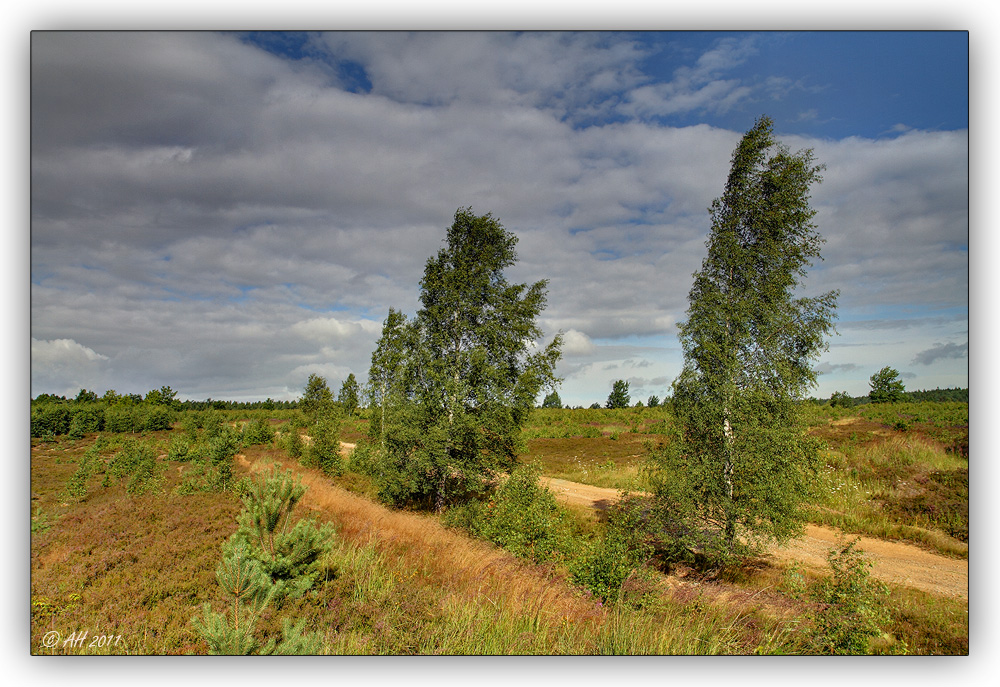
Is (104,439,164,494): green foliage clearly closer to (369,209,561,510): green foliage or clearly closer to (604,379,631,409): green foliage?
(369,209,561,510): green foliage

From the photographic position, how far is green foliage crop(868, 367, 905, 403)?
6.85 m

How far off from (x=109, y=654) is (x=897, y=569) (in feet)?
52.1

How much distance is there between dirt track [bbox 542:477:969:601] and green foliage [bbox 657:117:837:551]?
2349 millimetres

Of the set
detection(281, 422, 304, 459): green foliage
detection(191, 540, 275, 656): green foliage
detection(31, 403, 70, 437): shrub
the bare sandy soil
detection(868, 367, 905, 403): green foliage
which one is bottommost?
detection(281, 422, 304, 459): green foliage

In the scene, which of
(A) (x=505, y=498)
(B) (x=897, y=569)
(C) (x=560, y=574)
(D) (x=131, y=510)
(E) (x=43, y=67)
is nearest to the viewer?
(E) (x=43, y=67)

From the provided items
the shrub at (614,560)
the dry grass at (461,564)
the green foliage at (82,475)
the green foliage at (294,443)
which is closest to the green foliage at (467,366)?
the dry grass at (461,564)

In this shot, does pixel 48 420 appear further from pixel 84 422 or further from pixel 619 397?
pixel 619 397

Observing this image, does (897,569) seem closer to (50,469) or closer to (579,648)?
(579,648)

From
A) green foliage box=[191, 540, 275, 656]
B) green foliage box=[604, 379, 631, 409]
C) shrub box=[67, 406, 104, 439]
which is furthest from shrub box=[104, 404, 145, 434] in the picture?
green foliage box=[604, 379, 631, 409]

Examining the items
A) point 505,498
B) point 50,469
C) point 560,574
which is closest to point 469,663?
point 560,574

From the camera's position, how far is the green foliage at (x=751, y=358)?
8.16m

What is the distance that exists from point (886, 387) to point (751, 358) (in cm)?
207

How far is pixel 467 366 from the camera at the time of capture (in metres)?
14.0
